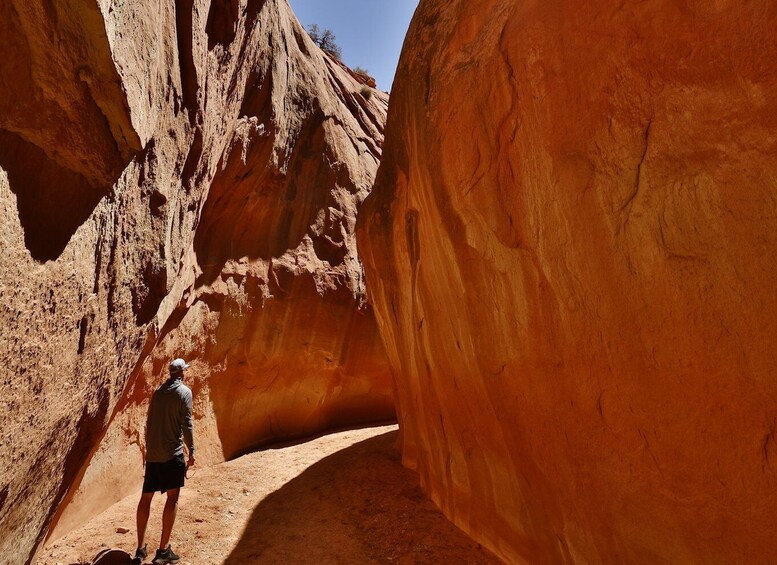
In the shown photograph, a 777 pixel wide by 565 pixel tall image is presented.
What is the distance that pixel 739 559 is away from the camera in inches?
94.7

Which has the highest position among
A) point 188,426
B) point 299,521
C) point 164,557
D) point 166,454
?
point 188,426

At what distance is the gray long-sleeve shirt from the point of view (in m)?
4.25

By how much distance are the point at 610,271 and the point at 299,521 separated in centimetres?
410

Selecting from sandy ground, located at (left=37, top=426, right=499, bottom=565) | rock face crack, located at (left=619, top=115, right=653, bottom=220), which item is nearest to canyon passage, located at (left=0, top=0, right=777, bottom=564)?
rock face crack, located at (left=619, top=115, right=653, bottom=220)

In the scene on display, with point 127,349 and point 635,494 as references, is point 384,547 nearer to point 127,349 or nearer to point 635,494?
point 635,494

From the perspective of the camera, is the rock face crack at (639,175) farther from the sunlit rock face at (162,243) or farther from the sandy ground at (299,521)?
the sunlit rock face at (162,243)

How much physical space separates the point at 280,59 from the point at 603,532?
9428mm

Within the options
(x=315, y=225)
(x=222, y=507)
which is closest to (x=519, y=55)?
(x=222, y=507)

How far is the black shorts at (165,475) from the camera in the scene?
4.18m

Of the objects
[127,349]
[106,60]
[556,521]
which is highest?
[106,60]

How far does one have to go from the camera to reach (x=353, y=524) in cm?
498

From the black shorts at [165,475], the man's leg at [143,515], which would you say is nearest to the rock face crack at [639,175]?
the black shorts at [165,475]

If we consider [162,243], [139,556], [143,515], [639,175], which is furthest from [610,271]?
[139,556]

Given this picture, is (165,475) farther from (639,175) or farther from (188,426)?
(639,175)
